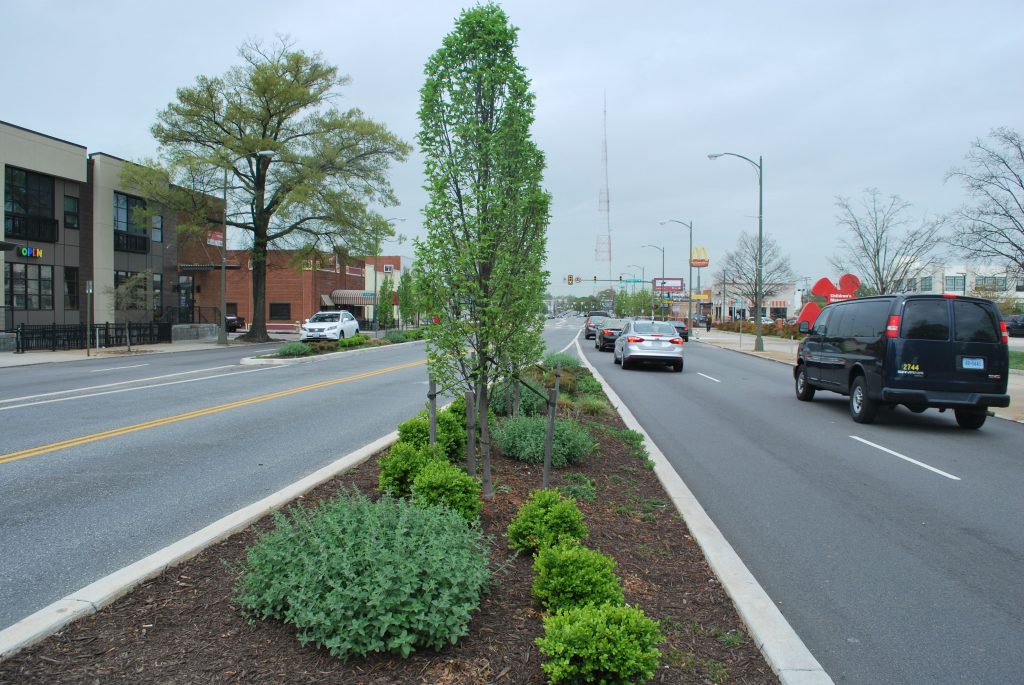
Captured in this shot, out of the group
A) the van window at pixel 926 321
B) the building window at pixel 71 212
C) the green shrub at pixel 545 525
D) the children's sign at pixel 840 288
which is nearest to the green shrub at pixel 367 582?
the green shrub at pixel 545 525

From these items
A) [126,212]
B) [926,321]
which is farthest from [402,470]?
[126,212]

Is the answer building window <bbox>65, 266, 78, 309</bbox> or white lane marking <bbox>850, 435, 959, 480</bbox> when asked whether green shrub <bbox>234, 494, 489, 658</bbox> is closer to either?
white lane marking <bbox>850, 435, 959, 480</bbox>

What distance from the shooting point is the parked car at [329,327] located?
3400 centimetres

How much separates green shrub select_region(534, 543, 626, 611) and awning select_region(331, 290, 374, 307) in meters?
63.3

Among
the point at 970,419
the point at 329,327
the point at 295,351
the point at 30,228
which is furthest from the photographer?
the point at 329,327

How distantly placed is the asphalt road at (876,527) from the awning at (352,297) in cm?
5566

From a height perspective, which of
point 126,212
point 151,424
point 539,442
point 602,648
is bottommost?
point 151,424

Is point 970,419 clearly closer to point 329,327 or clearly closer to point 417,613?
point 417,613

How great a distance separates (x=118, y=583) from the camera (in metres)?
3.93

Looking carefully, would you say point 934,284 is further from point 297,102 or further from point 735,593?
point 735,593

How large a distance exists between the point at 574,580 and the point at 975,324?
33.4 feet

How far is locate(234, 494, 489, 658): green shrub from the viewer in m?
3.20

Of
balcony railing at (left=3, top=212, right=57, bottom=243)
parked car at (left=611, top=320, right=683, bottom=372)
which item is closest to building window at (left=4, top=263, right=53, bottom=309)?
balcony railing at (left=3, top=212, right=57, bottom=243)

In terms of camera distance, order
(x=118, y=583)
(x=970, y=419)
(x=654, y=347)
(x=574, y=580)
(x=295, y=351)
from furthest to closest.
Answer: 1. (x=295, y=351)
2. (x=654, y=347)
3. (x=970, y=419)
4. (x=118, y=583)
5. (x=574, y=580)
